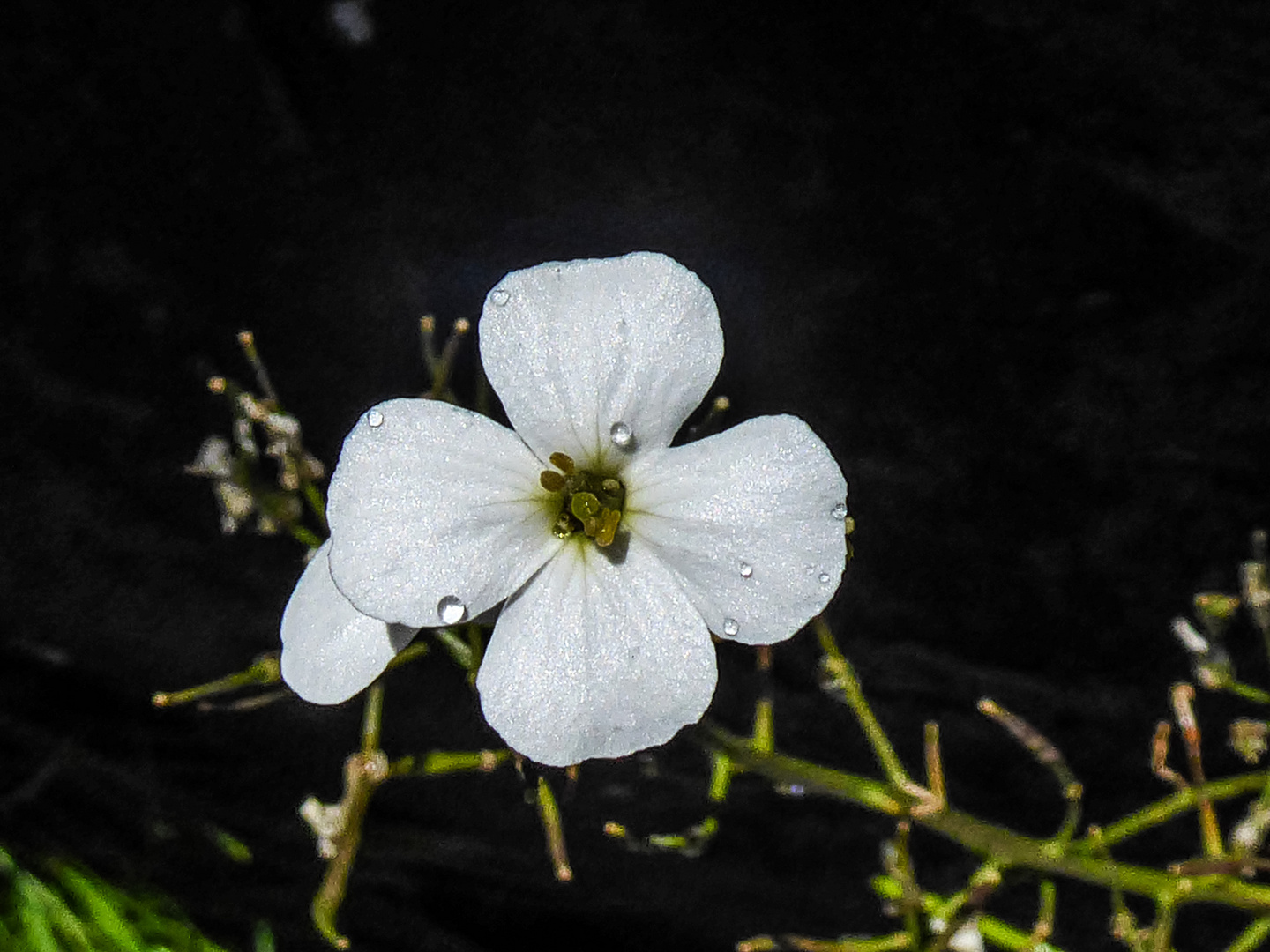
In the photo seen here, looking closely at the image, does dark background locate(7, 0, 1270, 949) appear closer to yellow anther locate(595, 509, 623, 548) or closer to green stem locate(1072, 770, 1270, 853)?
green stem locate(1072, 770, 1270, 853)

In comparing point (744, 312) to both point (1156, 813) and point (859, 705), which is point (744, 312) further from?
point (1156, 813)

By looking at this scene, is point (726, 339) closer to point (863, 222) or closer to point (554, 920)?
point (863, 222)

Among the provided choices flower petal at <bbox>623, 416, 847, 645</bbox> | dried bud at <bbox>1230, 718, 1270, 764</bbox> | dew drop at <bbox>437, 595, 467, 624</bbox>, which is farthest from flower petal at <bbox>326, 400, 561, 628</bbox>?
dried bud at <bbox>1230, 718, 1270, 764</bbox>

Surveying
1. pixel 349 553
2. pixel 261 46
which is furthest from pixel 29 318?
pixel 349 553

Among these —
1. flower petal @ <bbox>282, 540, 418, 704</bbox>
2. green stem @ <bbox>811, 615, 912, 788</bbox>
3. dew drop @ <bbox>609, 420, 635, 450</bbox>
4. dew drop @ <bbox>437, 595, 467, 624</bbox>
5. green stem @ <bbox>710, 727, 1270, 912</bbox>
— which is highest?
dew drop @ <bbox>609, 420, 635, 450</bbox>

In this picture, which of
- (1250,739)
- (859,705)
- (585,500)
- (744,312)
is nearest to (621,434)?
(585,500)

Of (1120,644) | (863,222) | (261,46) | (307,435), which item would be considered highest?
(261,46)
